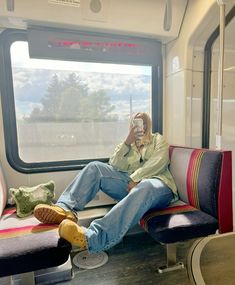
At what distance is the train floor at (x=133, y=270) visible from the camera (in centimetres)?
142

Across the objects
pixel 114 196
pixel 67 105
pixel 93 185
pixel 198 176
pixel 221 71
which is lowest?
pixel 114 196

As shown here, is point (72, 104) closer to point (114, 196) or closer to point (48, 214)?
point (114, 196)

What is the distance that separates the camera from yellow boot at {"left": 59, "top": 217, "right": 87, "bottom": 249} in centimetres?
120

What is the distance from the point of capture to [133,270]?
60.1 inches

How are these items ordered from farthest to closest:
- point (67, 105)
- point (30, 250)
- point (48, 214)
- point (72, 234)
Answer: point (67, 105)
point (48, 214)
point (72, 234)
point (30, 250)

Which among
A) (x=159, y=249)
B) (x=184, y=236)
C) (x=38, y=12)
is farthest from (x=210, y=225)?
(x=38, y=12)

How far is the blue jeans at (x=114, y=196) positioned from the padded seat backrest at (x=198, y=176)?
137mm

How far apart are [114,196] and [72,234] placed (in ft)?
2.32

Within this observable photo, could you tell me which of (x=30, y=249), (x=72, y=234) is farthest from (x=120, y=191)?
(x=30, y=249)

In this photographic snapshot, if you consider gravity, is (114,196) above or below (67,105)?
below

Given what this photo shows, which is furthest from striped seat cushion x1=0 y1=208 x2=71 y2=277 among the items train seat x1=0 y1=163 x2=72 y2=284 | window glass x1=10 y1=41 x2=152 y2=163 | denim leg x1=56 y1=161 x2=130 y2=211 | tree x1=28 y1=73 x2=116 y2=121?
tree x1=28 y1=73 x2=116 y2=121

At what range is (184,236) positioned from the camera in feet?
4.28

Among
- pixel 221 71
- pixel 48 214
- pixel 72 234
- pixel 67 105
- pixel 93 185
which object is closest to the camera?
pixel 72 234

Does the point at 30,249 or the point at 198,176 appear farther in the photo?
the point at 198,176
